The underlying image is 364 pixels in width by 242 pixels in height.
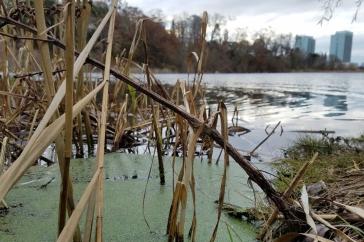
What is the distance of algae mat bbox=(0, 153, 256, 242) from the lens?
1483mm

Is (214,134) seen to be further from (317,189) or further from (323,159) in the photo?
(323,159)

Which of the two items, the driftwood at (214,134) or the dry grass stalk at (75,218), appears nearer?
the dry grass stalk at (75,218)

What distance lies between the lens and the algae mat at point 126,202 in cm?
148

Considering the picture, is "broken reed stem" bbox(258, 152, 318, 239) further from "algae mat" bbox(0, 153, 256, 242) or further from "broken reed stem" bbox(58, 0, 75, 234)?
"broken reed stem" bbox(58, 0, 75, 234)

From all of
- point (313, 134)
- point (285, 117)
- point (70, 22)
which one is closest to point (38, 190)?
point (70, 22)

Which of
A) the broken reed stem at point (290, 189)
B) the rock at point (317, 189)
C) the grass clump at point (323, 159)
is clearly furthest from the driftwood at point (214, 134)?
the grass clump at point (323, 159)

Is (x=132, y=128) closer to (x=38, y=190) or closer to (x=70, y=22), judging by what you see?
(x=38, y=190)

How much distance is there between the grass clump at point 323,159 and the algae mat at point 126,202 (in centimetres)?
39

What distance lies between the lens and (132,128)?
3.40 metres

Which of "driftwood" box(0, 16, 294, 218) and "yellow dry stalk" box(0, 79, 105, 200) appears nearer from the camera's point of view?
"yellow dry stalk" box(0, 79, 105, 200)

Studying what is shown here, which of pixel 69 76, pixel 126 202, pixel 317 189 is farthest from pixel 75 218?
pixel 317 189

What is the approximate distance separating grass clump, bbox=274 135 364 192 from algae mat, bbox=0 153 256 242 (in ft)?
1.28

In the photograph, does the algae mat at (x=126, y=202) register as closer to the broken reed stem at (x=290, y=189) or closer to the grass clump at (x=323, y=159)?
the broken reed stem at (x=290, y=189)

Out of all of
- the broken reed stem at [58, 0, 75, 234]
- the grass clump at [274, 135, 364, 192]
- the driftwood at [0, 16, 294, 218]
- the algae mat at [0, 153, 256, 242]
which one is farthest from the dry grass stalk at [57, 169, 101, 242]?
the grass clump at [274, 135, 364, 192]
